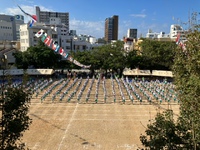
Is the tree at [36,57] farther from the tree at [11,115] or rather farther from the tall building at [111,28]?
the tall building at [111,28]

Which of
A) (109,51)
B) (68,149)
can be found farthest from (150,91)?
(68,149)

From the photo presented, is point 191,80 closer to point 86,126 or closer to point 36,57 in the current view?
point 86,126

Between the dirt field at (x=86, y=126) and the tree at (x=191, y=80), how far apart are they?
6.04 metres

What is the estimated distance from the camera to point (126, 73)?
31641 millimetres

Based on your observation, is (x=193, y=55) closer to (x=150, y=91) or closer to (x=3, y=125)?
(x=3, y=125)

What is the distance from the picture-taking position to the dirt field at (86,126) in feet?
35.5

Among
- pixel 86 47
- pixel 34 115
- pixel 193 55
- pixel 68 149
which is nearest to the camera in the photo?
A: pixel 193 55

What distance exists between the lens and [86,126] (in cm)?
Result: 1324

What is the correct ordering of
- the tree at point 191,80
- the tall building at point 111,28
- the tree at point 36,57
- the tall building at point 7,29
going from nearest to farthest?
the tree at point 191,80 → the tree at point 36,57 → the tall building at point 7,29 → the tall building at point 111,28

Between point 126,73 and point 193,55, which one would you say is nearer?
point 193,55

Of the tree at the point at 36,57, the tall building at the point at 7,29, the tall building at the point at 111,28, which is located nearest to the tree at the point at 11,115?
the tree at the point at 36,57

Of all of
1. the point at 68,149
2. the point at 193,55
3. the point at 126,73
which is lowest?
the point at 68,149

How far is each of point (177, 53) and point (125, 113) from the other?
10855 millimetres

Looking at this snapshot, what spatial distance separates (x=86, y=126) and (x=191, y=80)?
9.83m
